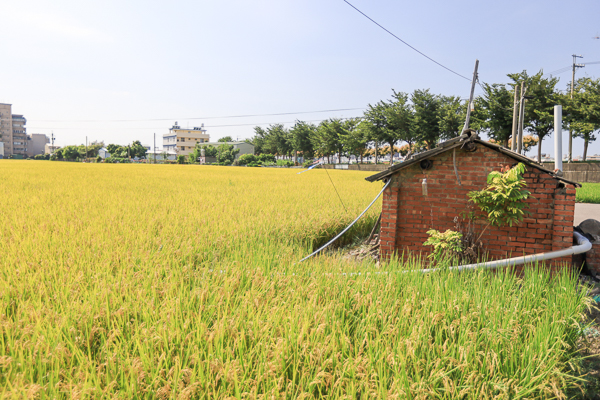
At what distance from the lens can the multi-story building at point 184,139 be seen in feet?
411

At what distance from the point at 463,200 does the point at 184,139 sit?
424 feet

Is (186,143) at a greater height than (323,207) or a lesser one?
greater

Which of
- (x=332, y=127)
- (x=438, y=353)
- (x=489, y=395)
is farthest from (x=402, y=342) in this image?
(x=332, y=127)

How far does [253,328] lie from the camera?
255 cm

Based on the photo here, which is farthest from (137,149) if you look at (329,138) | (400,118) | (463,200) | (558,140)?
(558,140)

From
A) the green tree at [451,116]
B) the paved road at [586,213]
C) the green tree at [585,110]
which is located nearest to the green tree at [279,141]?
the green tree at [451,116]

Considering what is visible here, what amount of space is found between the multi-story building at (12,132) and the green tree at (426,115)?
125405 mm

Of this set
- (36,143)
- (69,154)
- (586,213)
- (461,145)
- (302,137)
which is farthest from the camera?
(36,143)

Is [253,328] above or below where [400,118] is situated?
below

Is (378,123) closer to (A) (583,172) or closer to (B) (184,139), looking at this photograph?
(A) (583,172)

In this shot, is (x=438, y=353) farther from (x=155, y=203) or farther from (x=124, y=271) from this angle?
(x=155, y=203)

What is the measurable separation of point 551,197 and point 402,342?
465 cm

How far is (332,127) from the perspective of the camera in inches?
2431

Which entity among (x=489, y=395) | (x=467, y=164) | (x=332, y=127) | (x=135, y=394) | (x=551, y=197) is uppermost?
(x=332, y=127)
